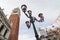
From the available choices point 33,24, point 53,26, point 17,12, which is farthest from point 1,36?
point 17,12

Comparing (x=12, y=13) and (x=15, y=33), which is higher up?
(x=12, y=13)

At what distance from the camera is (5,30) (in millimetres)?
43250

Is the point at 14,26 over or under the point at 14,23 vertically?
under

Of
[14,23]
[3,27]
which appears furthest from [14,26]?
[3,27]

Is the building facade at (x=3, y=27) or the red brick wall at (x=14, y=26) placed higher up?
the building facade at (x=3, y=27)

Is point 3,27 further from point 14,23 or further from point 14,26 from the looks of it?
point 14,23

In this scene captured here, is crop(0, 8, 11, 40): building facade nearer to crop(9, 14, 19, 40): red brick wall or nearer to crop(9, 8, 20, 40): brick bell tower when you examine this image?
crop(9, 14, 19, 40): red brick wall

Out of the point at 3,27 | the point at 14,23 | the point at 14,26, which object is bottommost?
the point at 14,26

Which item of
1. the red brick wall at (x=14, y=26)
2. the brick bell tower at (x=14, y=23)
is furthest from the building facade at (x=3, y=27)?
the brick bell tower at (x=14, y=23)

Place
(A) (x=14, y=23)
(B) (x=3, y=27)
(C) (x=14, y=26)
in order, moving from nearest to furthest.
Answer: (B) (x=3, y=27) → (C) (x=14, y=26) → (A) (x=14, y=23)

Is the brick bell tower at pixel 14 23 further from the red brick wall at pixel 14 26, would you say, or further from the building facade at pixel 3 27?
the building facade at pixel 3 27

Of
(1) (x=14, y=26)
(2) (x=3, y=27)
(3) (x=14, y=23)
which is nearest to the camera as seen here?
(2) (x=3, y=27)

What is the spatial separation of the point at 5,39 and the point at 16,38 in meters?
12.5

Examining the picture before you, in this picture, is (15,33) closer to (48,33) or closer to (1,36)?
(48,33)
